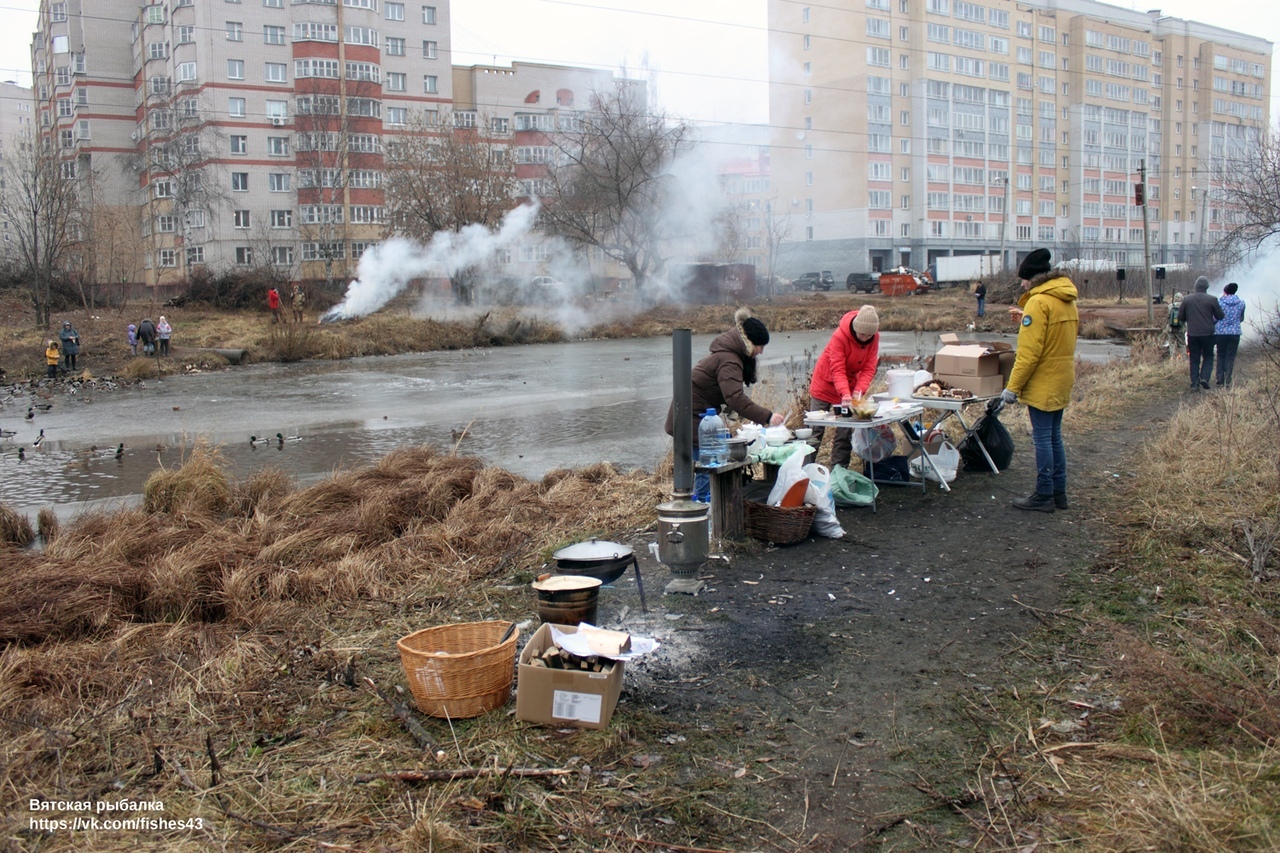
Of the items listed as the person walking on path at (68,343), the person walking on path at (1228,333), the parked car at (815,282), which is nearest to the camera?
the person walking on path at (1228,333)

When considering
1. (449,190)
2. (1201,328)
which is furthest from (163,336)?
(1201,328)

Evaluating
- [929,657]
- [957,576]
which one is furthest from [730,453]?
[929,657]

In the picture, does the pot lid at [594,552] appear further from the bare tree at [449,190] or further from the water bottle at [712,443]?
the bare tree at [449,190]

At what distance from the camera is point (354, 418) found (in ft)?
53.4

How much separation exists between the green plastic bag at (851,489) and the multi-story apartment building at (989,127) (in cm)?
5909

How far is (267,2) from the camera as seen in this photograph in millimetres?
55938

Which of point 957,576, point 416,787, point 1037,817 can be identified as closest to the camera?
point 1037,817

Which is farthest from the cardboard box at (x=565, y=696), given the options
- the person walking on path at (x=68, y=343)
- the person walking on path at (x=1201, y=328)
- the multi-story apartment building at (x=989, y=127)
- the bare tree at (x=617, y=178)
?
the multi-story apartment building at (x=989, y=127)

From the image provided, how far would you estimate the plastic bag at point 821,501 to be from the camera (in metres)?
6.42

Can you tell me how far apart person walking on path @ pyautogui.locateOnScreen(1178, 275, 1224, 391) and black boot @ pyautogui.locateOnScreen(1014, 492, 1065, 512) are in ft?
26.6

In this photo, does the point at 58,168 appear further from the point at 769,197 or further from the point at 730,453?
the point at 769,197

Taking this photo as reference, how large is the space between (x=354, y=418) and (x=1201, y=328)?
45.0ft

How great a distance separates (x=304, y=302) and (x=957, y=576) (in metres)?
36.6

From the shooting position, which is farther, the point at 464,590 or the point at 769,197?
the point at 769,197
